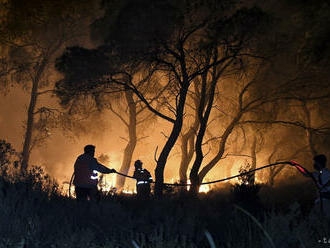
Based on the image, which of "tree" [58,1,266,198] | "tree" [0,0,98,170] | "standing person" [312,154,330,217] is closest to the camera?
"standing person" [312,154,330,217]

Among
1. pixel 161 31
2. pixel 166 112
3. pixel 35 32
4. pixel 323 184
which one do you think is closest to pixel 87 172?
pixel 323 184

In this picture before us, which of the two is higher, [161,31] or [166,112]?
[166,112]

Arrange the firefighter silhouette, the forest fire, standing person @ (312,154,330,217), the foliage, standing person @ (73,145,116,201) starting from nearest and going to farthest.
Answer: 1. the foliage
2. the forest fire
3. standing person @ (312,154,330,217)
4. standing person @ (73,145,116,201)
5. the firefighter silhouette

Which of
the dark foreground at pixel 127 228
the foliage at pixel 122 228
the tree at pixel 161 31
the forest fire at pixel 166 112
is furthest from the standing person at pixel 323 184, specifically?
A: the tree at pixel 161 31

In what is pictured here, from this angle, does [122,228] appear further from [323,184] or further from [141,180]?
[141,180]

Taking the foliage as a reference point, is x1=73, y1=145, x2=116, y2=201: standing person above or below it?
above

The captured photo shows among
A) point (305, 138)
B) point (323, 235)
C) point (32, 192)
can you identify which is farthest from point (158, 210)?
point (305, 138)

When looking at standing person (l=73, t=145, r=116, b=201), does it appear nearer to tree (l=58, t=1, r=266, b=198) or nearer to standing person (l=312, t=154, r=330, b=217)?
tree (l=58, t=1, r=266, b=198)

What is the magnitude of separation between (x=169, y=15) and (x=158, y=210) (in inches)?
311

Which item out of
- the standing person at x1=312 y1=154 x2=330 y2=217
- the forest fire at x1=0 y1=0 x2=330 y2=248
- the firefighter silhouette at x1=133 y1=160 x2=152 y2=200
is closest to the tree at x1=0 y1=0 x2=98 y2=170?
the forest fire at x1=0 y1=0 x2=330 y2=248

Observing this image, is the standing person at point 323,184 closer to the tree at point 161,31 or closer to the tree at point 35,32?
the tree at point 161,31

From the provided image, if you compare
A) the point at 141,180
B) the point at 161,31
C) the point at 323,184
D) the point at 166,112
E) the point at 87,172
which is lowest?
the point at 323,184

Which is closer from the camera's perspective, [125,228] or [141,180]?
[125,228]

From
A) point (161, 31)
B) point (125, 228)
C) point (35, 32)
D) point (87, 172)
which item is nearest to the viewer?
point (125, 228)
